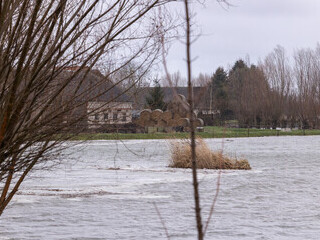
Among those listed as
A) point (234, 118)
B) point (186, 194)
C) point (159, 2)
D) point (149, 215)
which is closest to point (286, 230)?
point (149, 215)

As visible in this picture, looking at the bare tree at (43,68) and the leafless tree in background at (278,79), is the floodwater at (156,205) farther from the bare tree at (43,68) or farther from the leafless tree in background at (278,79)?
the leafless tree in background at (278,79)

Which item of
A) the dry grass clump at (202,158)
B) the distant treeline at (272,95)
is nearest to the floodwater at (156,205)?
the dry grass clump at (202,158)

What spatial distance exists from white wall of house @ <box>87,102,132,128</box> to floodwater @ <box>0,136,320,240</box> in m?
0.22

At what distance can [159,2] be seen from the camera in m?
4.15

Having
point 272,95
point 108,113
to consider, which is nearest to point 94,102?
point 108,113

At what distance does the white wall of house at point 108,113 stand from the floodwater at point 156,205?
0.71ft

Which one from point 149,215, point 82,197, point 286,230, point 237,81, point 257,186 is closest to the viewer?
point 286,230

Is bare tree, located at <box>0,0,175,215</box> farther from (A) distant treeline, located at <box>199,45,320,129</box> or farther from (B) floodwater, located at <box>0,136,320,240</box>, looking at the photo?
(A) distant treeline, located at <box>199,45,320,129</box>

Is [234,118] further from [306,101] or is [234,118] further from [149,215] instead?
[149,215]

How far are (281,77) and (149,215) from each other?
7172 centimetres

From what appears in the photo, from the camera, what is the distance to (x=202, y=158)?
19.9m

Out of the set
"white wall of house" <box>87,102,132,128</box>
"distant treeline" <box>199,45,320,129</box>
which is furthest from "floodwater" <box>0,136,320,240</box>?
"distant treeline" <box>199,45,320,129</box>

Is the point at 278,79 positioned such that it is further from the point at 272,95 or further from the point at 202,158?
the point at 202,158

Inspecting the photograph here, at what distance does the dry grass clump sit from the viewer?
64.7ft
